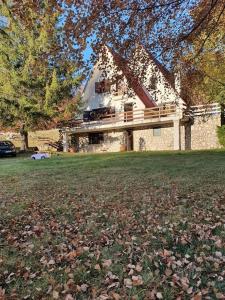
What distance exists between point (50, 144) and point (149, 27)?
32242 mm

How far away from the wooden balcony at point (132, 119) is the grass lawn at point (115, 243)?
24811 mm

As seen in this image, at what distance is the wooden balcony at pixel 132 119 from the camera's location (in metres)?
35.2

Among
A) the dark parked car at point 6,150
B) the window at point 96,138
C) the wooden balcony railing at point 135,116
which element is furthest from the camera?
the window at point 96,138

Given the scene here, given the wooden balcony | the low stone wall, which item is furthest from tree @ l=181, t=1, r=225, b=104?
the low stone wall

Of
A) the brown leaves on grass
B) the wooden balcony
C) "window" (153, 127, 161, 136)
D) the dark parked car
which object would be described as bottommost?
the brown leaves on grass

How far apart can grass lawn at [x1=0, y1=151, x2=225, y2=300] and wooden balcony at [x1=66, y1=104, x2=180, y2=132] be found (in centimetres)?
2481

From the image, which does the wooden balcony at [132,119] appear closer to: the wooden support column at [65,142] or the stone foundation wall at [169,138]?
the stone foundation wall at [169,138]

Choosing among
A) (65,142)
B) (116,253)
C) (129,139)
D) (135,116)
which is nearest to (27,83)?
(65,142)

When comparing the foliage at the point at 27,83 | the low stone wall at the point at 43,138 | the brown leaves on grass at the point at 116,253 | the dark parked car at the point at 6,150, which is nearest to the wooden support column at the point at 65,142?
the low stone wall at the point at 43,138

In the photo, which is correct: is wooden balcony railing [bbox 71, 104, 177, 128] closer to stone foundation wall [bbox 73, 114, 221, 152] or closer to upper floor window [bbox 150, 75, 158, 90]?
stone foundation wall [bbox 73, 114, 221, 152]

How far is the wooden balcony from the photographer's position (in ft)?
115

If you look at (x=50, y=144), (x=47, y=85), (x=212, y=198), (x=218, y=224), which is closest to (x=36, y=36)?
(x=47, y=85)

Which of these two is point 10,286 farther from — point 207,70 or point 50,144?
point 50,144

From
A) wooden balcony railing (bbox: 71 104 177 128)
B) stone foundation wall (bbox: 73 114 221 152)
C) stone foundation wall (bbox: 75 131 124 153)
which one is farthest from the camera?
stone foundation wall (bbox: 75 131 124 153)
